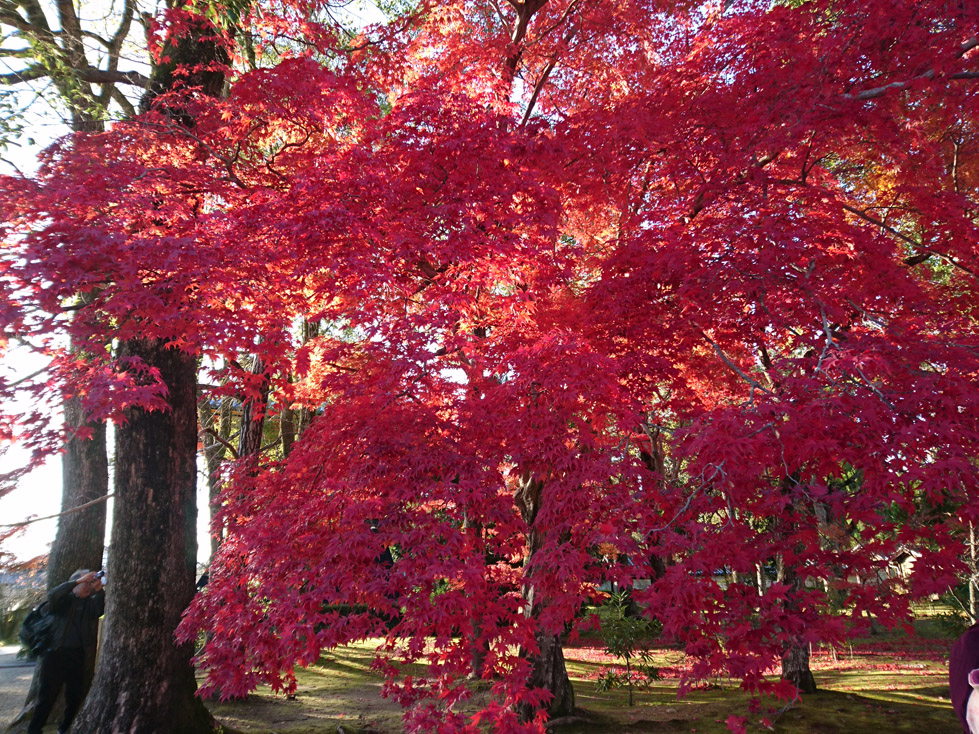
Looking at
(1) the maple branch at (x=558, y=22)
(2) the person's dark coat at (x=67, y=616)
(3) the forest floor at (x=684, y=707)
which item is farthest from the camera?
(1) the maple branch at (x=558, y=22)

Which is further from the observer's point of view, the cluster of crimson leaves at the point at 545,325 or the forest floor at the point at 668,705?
the forest floor at the point at 668,705

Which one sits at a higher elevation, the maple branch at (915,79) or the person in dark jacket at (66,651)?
the maple branch at (915,79)

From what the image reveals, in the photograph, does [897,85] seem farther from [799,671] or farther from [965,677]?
[799,671]

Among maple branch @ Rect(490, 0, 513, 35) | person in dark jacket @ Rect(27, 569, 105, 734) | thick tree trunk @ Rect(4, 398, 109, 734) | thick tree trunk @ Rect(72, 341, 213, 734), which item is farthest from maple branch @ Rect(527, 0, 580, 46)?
person in dark jacket @ Rect(27, 569, 105, 734)

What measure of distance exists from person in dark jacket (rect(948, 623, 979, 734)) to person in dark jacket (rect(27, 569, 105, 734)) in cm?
796

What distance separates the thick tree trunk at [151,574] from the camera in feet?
19.5

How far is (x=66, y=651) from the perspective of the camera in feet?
21.6

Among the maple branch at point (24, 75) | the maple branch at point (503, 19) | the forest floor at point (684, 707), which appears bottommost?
the forest floor at point (684, 707)

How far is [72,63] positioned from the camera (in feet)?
26.9

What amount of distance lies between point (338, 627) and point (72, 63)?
29.3 feet

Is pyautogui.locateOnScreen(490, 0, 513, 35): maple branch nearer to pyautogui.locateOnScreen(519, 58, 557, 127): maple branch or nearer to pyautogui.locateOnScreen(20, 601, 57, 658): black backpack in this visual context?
pyautogui.locateOnScreen(519, 58, 557, 127): maple branch

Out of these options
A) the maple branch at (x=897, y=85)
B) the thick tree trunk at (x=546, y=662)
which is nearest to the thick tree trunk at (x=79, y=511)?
the thick tree trunk at (x=546, y=662)

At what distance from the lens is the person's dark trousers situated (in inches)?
252

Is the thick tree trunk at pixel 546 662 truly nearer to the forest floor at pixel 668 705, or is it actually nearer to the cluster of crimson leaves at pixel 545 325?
the forest floor at pixel 668 705
